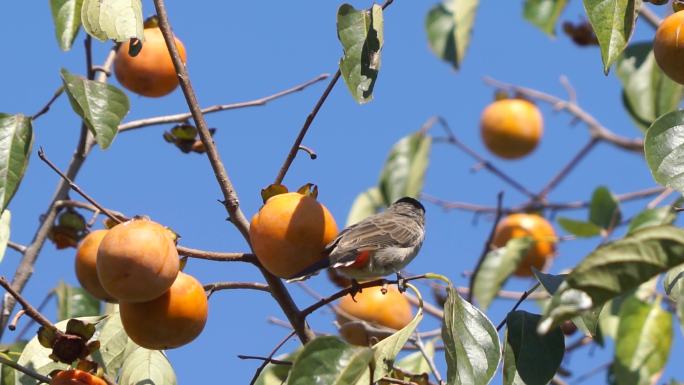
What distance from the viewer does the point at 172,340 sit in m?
2.39

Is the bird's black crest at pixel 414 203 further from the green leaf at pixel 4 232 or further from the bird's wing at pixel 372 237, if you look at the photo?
the green leaf at pixel 4 232

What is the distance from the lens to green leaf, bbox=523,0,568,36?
6.03 m

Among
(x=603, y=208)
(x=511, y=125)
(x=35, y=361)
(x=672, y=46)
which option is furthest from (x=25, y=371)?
(x=511, y=125)

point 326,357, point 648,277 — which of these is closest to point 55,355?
point 326,357

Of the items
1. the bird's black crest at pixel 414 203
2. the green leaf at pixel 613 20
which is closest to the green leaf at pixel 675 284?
the green leaf at pixel 613 20

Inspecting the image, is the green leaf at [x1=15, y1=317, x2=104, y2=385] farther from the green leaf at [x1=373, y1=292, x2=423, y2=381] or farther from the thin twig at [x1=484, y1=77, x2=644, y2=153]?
the thin twig at [x1=484, y1=77, x2=644, y2=153]

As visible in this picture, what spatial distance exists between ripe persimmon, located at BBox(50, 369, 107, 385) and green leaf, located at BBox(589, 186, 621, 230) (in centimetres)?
352

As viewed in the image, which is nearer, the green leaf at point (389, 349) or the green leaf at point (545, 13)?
the green leaf at point (389, 349)

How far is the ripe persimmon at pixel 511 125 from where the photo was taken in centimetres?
732

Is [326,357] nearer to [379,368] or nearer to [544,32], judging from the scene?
[379,368]

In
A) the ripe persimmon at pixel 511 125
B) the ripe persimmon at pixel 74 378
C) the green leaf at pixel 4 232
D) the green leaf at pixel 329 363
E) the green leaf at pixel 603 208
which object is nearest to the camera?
the green leaf at pixel 329 363

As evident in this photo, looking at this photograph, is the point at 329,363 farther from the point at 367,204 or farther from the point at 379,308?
the point at 367,204

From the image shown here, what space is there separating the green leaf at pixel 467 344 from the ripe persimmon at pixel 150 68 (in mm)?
1267

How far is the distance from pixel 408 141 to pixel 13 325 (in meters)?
4.03
